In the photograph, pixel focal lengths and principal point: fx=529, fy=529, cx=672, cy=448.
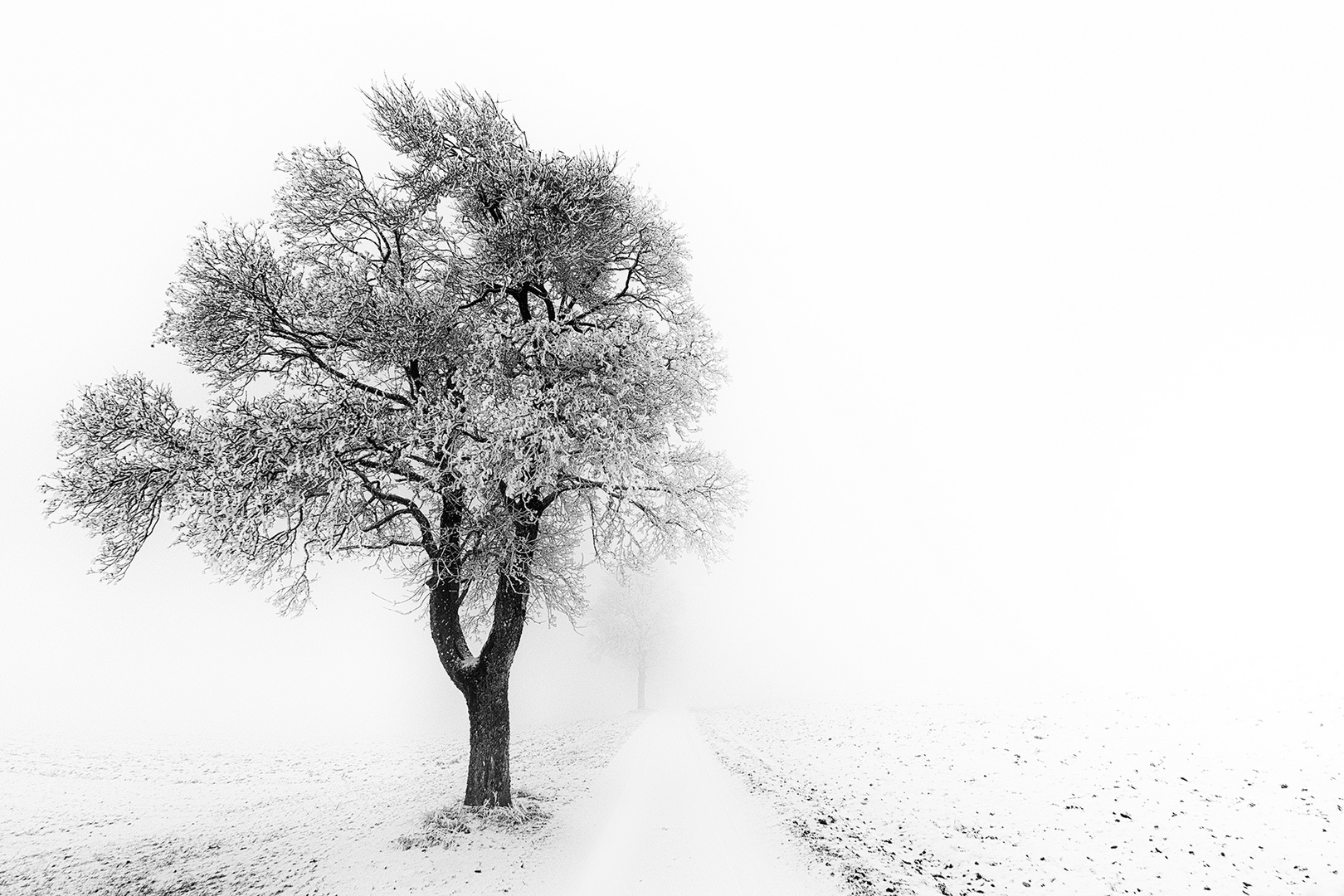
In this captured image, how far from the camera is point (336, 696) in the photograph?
55250 millimetres

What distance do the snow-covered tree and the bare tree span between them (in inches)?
1322

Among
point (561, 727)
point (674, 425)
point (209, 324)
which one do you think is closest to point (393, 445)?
point (209, 324)

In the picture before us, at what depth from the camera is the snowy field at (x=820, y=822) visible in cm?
776

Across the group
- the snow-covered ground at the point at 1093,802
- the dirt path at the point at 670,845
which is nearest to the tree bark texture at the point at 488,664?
the dirt path at the point at 670,845

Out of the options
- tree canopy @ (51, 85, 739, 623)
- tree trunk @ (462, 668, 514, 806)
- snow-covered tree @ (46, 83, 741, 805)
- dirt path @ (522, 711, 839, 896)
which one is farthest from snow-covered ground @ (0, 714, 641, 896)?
tree canopy @ (51, 85, 739, 623)

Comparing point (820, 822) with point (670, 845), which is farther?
point (820, 822)

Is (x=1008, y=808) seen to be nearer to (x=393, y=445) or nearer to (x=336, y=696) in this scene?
(x=393, y=445)

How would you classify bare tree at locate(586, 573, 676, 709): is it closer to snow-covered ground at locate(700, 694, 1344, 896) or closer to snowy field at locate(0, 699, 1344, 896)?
snowy field at locate(0, 699, 1344, 896)

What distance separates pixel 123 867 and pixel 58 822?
6129mm

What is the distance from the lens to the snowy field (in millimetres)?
7762

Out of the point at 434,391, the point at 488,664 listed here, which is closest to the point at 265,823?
the point at 488,664

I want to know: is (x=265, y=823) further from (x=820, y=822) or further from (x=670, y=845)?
(x=820, y=822)

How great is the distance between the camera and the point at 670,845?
952cm

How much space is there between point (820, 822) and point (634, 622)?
36.3 m
